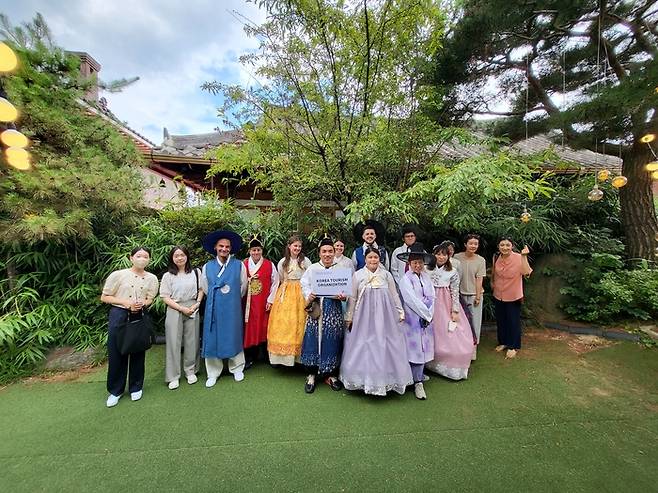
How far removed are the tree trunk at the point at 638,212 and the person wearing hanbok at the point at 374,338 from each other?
5.23 meters

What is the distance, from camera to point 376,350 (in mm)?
2951

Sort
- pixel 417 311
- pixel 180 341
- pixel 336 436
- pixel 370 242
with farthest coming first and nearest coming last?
pixel 370 242, pixel 180 341, pixel 417 311, pixel 336 436

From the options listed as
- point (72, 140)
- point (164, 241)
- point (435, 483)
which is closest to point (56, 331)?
point (164, 241)

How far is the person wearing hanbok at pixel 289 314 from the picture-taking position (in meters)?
3.44

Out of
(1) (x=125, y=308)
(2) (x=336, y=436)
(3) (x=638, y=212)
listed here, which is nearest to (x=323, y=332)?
(2) (x=336, y=436)

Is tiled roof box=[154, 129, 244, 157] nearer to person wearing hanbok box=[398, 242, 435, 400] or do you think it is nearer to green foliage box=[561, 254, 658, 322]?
person wearing hanbok box=[398, 242, 435, 400]

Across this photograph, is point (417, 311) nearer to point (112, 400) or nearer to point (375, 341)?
point (375, 341)

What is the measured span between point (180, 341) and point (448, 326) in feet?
10.0

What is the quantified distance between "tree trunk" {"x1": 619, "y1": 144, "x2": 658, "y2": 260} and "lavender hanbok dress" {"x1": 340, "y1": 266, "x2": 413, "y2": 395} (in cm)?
523

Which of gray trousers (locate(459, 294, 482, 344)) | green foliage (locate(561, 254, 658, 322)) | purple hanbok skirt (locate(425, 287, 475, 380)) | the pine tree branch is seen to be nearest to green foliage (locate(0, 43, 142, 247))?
purple hanbok skirt (locate(425, 287, 475, 380))

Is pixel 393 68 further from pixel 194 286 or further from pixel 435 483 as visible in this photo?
pixel 435 483

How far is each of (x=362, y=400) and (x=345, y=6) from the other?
442 centimetres

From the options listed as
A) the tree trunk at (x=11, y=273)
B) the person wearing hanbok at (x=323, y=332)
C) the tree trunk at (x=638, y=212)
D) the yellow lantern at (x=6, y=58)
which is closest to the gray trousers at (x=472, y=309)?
the person wearing hanbok at (x=323, y=332)

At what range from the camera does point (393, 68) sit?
374cm
